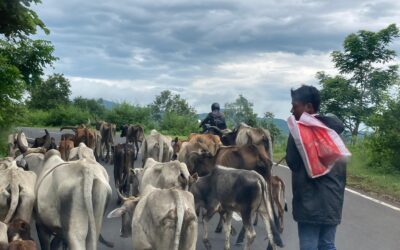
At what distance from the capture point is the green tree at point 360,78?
28.6m

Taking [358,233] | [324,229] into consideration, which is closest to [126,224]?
[324,229]

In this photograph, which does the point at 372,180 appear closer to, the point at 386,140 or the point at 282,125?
the point at 386,140

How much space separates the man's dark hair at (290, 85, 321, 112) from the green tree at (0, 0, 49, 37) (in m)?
10.4

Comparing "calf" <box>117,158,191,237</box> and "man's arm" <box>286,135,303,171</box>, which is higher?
"man's arm" <box>286,135,303,171</box>

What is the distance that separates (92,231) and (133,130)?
14162mm

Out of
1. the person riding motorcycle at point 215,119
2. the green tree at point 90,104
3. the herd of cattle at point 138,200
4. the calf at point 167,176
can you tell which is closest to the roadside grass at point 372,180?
the person riding motorcycle at point 215,119

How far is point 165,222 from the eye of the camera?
609cm

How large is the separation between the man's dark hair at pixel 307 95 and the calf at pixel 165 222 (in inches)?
65.4

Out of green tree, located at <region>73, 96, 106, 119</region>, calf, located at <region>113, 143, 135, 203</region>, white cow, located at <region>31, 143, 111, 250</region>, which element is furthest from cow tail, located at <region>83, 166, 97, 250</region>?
green tree, located at <region>73, 96, 106, 119</region>

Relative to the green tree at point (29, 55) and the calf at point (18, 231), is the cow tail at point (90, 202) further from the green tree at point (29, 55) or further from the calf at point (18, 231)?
the green tree at point (29, 55)

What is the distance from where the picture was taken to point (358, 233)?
10031 mm

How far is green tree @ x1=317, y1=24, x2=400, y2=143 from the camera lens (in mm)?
28641

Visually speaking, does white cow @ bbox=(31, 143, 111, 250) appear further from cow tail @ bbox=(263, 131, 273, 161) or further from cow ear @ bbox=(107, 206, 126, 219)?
cow tail @ bbox=(263, 131, 273, 161)

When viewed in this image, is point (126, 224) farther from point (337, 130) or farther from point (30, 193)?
point (337, 130)
